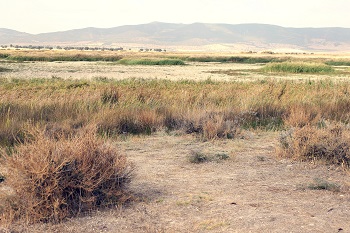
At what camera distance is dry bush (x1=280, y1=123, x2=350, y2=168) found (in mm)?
8828

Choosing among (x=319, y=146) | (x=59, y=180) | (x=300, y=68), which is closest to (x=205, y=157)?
(x=319, y=146)

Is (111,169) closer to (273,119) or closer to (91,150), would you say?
(91,150)

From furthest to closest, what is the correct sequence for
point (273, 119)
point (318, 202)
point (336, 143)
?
1. point (273, 119)
2. point (336, 143)
3. point (318, 202)

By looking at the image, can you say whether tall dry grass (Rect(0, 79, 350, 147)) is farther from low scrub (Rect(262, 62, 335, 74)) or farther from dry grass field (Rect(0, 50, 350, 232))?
low scrub (Rect(262, 62, 335, 74))

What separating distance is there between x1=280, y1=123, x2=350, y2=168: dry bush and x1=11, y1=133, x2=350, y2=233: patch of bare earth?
29cm

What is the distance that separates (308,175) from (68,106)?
7701mm

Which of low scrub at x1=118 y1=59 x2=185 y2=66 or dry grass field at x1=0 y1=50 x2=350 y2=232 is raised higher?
dry grass field at x1=0 y1=50 x2=350 y2=232

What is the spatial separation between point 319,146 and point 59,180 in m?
5.35

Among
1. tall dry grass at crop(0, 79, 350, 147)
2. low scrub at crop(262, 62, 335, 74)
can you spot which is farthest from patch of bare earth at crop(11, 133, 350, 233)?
low scrub at crop(262, 62, 335, 74)

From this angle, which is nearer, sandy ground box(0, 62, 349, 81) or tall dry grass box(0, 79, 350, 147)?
tall dry grass box(0, 79, 350, 147)

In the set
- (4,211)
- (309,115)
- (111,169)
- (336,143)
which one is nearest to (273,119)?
(309,115)

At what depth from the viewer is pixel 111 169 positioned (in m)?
6.35

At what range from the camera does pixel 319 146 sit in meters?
9.00

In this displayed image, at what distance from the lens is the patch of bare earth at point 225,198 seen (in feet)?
18.2
